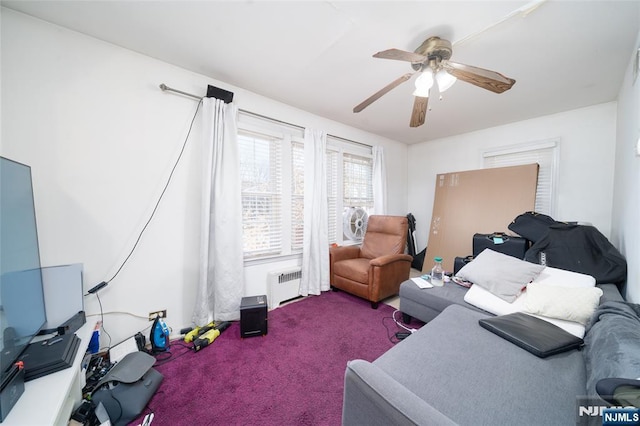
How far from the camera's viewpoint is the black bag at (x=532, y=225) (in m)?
2.36

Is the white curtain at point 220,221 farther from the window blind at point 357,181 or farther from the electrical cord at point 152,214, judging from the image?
the window blind at point 357,181

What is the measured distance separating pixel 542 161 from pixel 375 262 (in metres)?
2.84

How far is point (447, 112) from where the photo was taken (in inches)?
113

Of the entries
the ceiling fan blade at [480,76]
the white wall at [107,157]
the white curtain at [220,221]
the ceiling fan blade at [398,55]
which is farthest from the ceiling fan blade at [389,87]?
the white wall at [107,157]

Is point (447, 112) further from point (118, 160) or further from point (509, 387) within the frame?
point (118, 160)

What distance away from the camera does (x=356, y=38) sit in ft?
5.26

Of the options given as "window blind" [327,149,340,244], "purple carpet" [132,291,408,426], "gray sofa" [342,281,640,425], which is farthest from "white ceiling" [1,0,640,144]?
"purple carpet" [132,291,408,426]

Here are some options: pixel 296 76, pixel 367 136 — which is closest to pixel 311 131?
pixel 296 76

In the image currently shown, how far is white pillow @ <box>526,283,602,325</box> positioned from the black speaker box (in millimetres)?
2041

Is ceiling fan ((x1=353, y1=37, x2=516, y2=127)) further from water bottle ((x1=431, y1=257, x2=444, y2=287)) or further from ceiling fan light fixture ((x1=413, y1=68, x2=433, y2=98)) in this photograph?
water bottle ((x1=431, y1=257, x2=444, y2=287))

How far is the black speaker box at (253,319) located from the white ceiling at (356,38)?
220 centimetres

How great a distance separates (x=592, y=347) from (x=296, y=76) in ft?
8.93

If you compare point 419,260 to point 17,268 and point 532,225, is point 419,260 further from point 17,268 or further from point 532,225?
point 17,268

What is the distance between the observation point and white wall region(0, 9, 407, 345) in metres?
1.47
